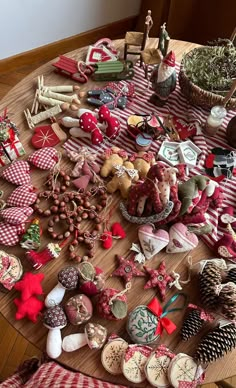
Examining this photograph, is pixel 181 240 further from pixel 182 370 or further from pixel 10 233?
pixel 10 233

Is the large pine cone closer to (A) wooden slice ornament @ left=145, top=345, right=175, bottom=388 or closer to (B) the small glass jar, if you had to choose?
(A) wooden slice ornament @ left=145, top=345, right=175, bottom=388

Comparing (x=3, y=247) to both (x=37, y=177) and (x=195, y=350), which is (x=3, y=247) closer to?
(x=37, y=177)

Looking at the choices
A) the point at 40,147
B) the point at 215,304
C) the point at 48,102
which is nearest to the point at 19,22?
the point at 48,102

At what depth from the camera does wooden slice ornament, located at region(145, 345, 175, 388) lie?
0.75m

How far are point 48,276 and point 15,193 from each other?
22 centimetres

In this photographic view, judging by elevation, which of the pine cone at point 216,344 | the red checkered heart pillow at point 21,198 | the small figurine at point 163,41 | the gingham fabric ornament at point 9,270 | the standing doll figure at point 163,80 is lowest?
the pine cone at point 216,344

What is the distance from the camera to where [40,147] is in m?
1.05

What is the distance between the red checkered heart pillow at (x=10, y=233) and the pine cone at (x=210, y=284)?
0.41 meters

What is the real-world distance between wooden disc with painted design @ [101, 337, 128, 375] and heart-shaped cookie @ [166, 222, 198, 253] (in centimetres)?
24

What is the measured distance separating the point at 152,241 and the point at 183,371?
0.27 metres

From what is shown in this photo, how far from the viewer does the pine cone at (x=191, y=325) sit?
791mm

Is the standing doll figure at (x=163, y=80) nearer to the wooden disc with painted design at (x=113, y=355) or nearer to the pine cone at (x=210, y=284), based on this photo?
the pine cone at (x=210, y=284)


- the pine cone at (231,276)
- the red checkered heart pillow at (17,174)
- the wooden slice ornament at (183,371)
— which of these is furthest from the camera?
the red checkered heart pillow at (17,174)

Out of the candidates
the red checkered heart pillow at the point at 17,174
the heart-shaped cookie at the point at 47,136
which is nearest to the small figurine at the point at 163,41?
the heart-shaped cookie at the point at 47,136
